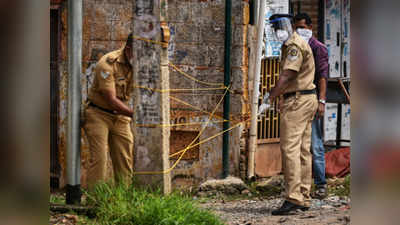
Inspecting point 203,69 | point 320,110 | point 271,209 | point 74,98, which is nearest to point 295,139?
point 320,110

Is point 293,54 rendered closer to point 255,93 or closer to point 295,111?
point 295,111

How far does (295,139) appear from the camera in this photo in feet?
16.8

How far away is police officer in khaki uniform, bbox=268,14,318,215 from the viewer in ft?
16.6

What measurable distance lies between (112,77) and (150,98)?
2.07 feet

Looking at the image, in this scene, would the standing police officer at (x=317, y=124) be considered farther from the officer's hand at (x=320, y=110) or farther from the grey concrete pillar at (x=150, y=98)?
the grey concrete pillar at (x=150, y=98)

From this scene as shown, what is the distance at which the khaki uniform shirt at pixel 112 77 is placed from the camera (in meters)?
4.74

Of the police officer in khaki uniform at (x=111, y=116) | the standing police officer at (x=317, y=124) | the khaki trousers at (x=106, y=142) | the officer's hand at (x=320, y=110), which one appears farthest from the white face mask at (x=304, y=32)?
the khaki trousers at (x=106, y=142)

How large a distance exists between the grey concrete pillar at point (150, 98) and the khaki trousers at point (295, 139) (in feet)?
4.33

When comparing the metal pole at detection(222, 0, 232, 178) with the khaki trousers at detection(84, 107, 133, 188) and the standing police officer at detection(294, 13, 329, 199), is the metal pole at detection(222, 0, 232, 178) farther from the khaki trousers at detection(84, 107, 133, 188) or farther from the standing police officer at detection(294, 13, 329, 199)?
the khaki trousers at detection(84, 107, 133, 188)

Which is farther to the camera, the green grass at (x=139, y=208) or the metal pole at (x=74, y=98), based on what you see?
the metal pole at (x=74, y=98)

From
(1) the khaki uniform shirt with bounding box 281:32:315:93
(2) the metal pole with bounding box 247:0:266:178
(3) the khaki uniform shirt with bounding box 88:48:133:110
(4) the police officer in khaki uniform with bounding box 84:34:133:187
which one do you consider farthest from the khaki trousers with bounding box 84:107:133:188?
(2) the metal pole with bounding box 247:0:266:178
